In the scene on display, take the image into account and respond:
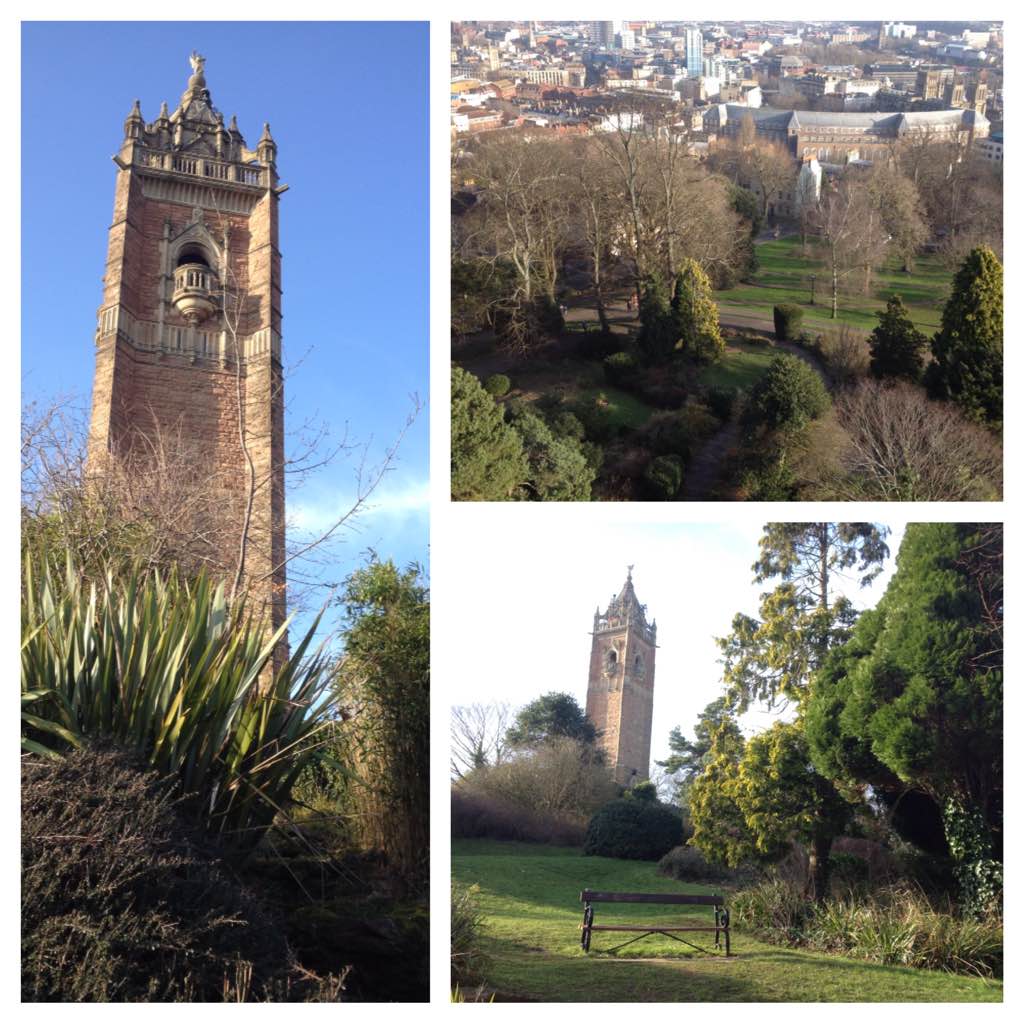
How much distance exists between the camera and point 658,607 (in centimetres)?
713

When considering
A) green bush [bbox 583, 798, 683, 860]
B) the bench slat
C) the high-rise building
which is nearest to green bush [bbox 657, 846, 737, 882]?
green bush [bbox 583, 798, 683, 860]

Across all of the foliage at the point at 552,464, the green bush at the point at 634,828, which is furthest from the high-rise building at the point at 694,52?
the green bush at the point at 634,828

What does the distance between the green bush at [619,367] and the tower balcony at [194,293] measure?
1178cm

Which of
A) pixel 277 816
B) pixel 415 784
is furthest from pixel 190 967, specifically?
pixel 415 784

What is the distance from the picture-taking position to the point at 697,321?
292 inches

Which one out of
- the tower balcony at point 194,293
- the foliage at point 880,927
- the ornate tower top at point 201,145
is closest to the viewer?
the foliage at point 880,927

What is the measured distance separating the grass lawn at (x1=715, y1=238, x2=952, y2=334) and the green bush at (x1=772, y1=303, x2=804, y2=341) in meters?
0.05

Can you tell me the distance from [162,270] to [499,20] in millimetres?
12915

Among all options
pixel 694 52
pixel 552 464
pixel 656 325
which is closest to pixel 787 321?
pixel 656 325

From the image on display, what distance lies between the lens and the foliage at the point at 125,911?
184 inches

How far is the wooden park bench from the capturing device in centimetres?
628

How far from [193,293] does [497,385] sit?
11854 mm

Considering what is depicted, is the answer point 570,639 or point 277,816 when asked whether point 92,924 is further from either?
point 570,639

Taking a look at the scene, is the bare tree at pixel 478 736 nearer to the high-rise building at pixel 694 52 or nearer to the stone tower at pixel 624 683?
the stone tower at pixel 624 683
